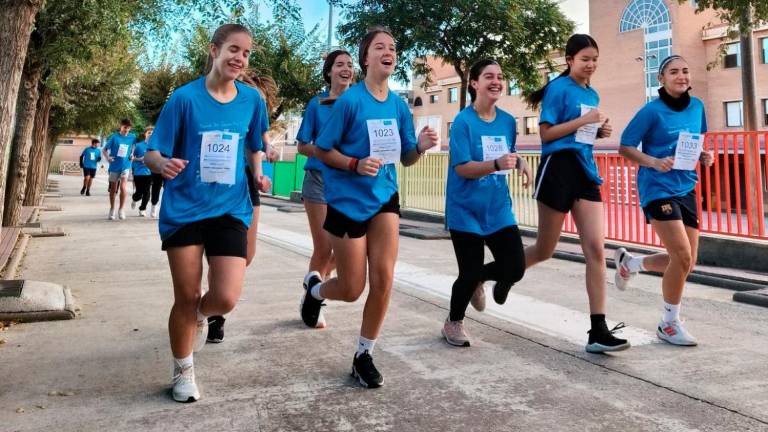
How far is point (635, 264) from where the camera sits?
467 centimetres

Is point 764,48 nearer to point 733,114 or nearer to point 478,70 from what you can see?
point 733,114

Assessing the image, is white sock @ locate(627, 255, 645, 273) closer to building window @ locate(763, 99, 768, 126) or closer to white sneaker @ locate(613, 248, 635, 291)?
white sneaker @ locate(613, 248, 635, 291)

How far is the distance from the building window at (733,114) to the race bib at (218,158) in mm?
38409

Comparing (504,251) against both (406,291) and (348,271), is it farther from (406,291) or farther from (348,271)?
(406,291)

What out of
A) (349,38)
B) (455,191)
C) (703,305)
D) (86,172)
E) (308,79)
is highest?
(308,79)

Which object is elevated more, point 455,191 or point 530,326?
point 455,191

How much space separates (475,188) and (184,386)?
211 cm

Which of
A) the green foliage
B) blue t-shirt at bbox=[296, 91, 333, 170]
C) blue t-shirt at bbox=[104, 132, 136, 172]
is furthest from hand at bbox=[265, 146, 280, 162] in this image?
blue t-shirt at bbox=[104, 132, 136, 172]

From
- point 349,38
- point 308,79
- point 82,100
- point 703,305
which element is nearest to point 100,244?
point 349,38

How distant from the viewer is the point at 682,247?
408cm

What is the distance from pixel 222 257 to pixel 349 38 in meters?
11.0

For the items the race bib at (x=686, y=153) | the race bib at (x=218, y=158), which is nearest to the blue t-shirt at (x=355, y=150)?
the race bib at (x=218, y=158)

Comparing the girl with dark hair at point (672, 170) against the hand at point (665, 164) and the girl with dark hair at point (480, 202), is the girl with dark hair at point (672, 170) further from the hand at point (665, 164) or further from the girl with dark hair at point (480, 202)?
the girl with dark hair at point (480, 202)

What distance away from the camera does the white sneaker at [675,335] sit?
4133 millimetres
